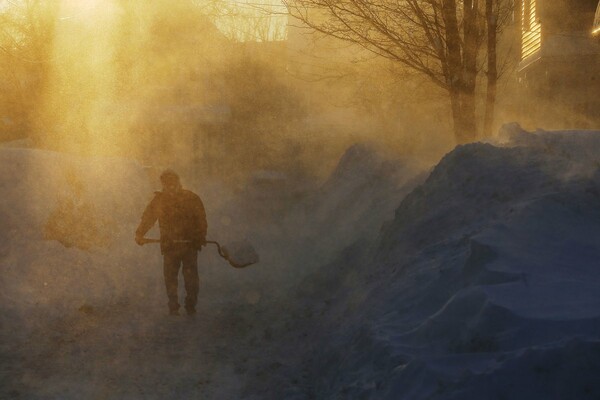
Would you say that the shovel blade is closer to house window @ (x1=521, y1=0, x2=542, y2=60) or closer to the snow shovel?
the snow shovel

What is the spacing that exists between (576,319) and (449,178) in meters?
3.89

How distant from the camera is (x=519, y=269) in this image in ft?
15.1

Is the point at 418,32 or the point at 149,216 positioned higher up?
the point at 418,32

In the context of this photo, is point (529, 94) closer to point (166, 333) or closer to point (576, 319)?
point (166, 333)

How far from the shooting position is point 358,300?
704cm

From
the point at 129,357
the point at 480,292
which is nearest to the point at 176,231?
the point at 129,357

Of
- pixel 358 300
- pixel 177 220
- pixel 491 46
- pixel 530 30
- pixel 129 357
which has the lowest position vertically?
pixel 129 357

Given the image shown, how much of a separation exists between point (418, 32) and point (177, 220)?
230 inches

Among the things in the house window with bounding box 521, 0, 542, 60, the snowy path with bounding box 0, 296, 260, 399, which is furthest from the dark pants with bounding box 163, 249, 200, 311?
the house window with bounding box 521, 0, 542, 60

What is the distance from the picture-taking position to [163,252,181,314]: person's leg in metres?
8.46

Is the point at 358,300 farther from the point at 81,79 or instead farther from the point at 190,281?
the point at 81,79

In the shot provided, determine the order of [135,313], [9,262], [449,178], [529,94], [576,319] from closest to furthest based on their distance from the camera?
[576,319], [449,178], [135,313], [9,262], [529,94]

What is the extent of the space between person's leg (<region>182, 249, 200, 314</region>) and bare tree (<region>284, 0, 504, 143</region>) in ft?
13.8

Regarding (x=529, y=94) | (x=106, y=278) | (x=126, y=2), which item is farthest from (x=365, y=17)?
(x=126, y=2)
